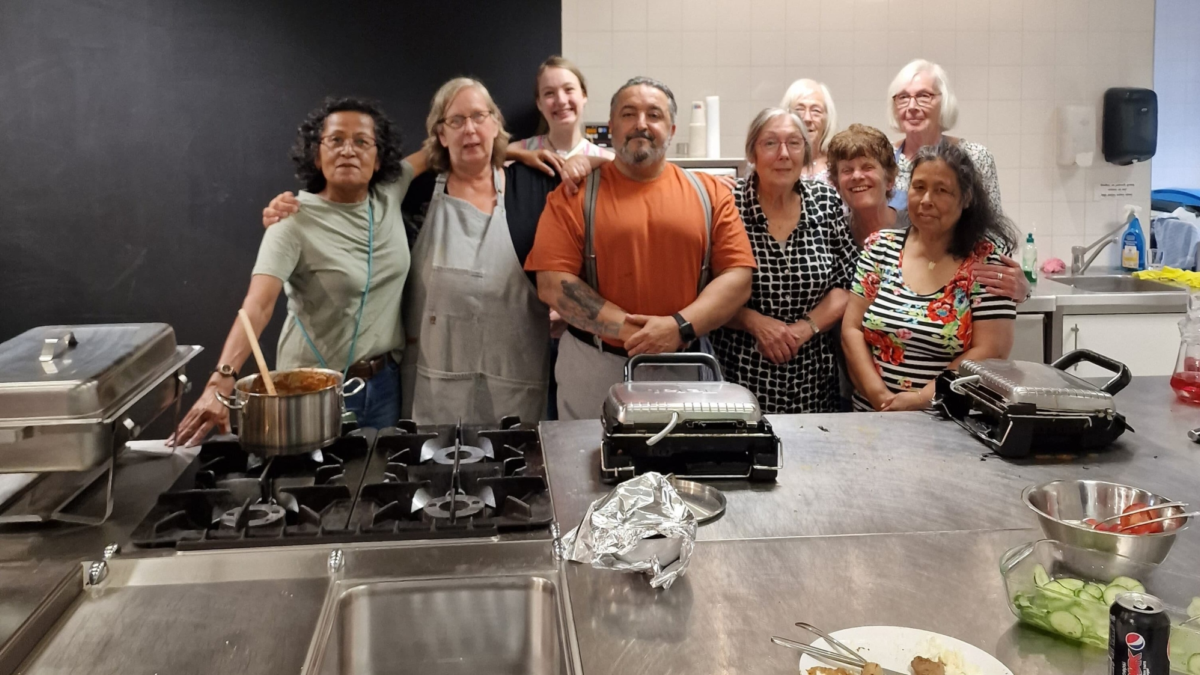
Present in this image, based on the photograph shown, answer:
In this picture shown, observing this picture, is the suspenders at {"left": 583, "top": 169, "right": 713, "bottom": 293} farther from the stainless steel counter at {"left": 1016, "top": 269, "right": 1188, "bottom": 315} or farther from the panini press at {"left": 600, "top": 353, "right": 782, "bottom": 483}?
the stainless steel counter at {"left": 1016, "top": 269, "right": 1188, "bottom": 315}

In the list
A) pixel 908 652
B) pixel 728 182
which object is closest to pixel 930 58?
pixel 728 182

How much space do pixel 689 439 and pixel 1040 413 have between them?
2.27ft

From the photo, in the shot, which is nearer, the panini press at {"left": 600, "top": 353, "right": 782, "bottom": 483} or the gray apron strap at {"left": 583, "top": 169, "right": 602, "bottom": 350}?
the panini press at {"left": 600, "top": 353, "right": 782, "bottom": 483}

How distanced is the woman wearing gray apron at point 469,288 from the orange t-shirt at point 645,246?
164mm

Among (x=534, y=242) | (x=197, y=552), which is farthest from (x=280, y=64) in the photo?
(x=197, y=552)

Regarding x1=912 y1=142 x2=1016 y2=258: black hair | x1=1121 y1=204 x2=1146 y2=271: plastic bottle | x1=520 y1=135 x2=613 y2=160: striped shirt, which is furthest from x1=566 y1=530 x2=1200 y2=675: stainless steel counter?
x1=1121 y1=204 x2=1146 y2=271: plastic bottle

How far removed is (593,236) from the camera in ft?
8.50

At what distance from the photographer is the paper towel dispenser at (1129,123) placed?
4.17 m

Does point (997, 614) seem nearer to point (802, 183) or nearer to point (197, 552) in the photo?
point (197, 552)

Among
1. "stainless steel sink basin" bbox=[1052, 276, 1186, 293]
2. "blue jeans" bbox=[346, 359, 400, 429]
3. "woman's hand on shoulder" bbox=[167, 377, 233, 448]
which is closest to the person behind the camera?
"woman's hand on shoulder" bbox=[167, 377, 233, 448]

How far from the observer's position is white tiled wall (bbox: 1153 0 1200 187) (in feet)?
17.5

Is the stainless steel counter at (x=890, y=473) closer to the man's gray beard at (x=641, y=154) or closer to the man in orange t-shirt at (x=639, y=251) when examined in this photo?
the man in orange t-shirt at (x=639, y=251)

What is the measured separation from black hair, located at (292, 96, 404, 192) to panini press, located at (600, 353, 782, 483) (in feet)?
4.63

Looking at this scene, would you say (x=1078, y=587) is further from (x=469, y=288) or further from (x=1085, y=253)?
(x=1085, y=253)
